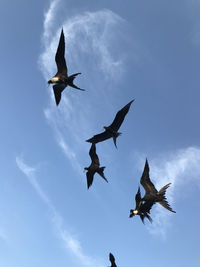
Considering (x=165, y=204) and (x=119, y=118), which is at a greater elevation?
(x=119, y=118)

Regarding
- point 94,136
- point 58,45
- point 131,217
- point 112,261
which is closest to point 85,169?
point 94,136

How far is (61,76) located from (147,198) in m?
10.1

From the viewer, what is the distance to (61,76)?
2045 cm

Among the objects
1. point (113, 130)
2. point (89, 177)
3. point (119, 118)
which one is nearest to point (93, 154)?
point (89, 177)

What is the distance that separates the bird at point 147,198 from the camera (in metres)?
18.5

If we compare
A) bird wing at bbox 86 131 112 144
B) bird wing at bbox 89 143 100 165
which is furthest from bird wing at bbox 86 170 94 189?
bird wing at bbox 86 131 112 144

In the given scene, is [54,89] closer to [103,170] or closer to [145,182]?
[103,170]

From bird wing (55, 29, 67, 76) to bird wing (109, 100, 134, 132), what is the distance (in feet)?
15.5

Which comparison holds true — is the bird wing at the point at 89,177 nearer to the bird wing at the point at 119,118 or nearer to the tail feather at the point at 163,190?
the bird wing at the point at 119,118

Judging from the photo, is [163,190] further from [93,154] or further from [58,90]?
[58,90]

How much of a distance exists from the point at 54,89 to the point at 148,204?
33.9 ft

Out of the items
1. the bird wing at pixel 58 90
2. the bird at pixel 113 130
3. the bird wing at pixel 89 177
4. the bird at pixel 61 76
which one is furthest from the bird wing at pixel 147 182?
the bird wing at pixel 58 90

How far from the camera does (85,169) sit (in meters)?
22.8

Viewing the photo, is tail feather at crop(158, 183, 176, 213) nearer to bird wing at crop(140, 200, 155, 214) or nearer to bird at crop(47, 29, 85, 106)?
bird wing at crop(140, 200, 155, 214)
